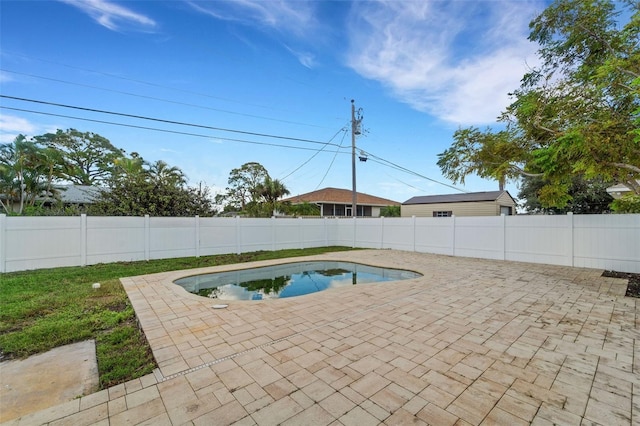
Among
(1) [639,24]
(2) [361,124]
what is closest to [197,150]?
(2) [361,124]

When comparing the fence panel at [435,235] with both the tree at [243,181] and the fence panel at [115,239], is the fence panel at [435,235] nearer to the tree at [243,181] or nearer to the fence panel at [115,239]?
the fence panel at [115,239]

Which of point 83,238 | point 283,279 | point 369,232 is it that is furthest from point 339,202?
point 83,238

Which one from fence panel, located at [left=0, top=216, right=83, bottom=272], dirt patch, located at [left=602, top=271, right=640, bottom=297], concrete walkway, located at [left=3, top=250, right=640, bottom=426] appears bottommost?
concrete walkway, located at [left=3, top=250, right=640, bottom=426]

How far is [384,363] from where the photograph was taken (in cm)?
286

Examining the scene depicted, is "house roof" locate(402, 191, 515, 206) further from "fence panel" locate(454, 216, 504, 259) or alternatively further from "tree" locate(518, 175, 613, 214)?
"fence panel" locate(454, 216, 504, 259)

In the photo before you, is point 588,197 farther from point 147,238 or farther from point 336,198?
point 147,238

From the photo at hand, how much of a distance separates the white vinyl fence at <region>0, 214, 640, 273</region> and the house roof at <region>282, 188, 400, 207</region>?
42.5 ft

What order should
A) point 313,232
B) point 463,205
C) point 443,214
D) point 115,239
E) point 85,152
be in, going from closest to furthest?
point 115,239 < point 313,232 < point 463,205 < point 443,214 < point 85,152

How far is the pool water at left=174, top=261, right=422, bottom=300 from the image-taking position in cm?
635

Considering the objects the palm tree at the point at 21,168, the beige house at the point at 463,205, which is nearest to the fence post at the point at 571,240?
the beige house at the point at 463,205

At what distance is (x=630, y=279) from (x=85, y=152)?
35.0 metres

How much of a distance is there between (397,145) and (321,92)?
7.27 m

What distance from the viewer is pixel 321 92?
45.5 ft

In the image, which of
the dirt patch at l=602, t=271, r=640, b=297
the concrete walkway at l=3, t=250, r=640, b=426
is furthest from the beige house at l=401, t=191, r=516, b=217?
the concrete walkway at l=3, t=250, r=640, b=426
